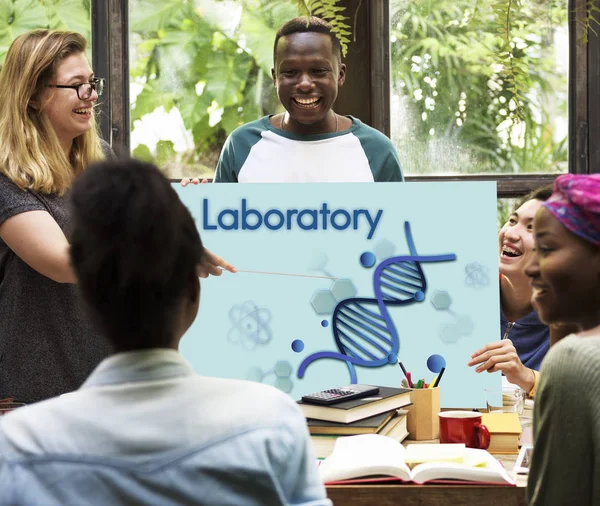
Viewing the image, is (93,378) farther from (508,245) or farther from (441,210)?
(508,245)

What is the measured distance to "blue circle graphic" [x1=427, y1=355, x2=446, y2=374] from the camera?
6.44 ft

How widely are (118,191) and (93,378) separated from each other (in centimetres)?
19

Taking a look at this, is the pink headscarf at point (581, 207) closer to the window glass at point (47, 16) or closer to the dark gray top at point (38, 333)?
the dark gray top at point (38, 333)

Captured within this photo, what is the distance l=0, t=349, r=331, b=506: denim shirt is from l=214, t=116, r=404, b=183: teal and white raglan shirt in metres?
1.55

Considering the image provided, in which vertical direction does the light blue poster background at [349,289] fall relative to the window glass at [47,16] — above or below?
below

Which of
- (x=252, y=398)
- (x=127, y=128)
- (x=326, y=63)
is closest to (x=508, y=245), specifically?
(x=326, y=63)

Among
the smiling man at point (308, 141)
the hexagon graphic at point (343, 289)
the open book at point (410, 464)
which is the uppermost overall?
the smiling man at point (308, 141)

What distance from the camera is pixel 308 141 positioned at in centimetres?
245

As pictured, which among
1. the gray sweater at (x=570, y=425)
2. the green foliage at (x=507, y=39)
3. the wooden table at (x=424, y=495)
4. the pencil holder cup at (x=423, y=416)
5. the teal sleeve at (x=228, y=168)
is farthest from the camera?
the teal sleeve at (x=228, y=168)

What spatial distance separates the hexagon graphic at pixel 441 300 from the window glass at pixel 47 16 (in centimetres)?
170

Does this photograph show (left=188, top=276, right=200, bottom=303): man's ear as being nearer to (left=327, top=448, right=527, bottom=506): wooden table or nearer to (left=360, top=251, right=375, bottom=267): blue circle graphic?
(left=327, top=448, right=527, bottom=506): wooden table

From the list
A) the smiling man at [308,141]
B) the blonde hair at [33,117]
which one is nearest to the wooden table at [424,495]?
the blonde hair at [33,117]

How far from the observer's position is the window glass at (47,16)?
10.0 feet

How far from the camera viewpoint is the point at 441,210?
79.4 inches
